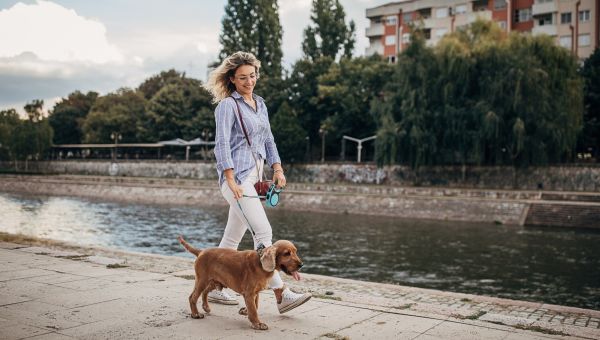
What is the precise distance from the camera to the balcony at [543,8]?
172ft

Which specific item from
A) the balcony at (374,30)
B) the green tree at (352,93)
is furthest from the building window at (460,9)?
the green tree at (352,93)

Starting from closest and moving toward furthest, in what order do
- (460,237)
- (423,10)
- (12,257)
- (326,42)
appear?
1. (12,257)
2. (460,237)
3. (326,42)
4. (423,10)

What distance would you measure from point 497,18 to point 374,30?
14791 mm

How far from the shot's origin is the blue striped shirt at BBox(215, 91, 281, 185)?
5.01m

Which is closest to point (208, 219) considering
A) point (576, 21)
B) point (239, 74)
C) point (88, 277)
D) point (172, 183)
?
point (172, 183)

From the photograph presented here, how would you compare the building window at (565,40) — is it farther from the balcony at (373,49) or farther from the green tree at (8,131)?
the green tree at (8,131)

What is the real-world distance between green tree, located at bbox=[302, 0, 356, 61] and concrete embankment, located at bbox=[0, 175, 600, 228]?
20.9 metres

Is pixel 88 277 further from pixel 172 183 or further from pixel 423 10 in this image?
pixel 423 10

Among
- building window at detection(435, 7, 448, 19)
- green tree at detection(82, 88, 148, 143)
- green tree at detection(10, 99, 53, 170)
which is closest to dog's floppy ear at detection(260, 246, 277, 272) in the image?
building window at detection(435, 7, 448, 19)

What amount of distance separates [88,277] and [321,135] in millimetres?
47901

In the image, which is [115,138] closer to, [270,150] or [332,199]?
[332,199]

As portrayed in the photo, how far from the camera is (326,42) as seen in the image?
57969 mm

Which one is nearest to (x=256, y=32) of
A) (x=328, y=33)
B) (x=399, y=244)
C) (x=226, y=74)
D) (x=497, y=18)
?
(x=328, y=33)

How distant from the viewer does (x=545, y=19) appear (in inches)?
2120
